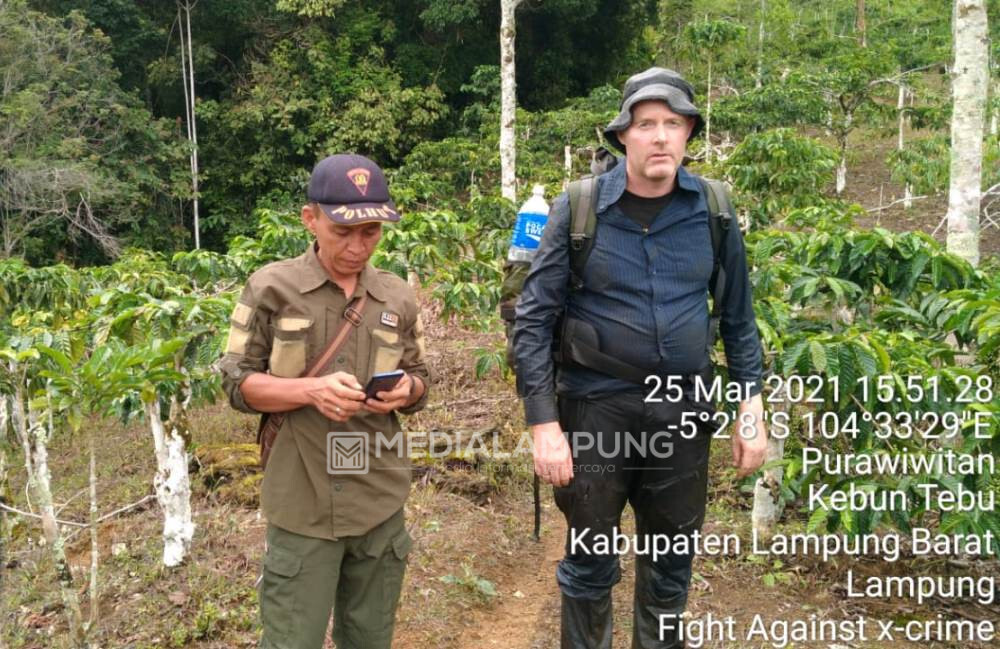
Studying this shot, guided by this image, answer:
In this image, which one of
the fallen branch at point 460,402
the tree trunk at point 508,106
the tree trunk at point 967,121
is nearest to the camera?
the tree trunk at point 967,121

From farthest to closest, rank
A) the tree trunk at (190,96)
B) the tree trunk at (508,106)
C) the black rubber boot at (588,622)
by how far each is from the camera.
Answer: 1. the tree trunk at (190,96)
2. the tree trunk at (508,106)
3. the black rubber boot at (588,622)

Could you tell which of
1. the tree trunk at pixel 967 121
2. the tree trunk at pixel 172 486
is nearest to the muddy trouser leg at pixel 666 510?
the tree trunk at pixel 172 486

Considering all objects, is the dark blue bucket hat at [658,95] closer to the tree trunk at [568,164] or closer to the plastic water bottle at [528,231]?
the plastic water bottle at [528,231]

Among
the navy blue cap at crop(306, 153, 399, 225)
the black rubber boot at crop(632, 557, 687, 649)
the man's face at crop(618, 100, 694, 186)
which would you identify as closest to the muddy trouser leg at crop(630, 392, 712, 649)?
the black rubber boot at crop(632, 557, 687, 649)

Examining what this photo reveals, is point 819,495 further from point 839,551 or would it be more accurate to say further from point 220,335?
point 220,335

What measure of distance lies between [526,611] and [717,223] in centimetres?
171

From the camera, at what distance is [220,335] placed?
287cm

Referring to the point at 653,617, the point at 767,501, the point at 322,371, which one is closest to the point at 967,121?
the point at 767,501

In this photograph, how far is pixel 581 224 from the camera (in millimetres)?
2021

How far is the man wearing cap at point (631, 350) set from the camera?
2014mm

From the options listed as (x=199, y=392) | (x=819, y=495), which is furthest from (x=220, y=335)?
(x=819, y=495)

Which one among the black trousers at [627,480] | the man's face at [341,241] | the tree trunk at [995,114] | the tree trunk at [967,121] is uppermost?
the tree trunk at [995,114]

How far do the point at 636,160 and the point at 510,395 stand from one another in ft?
11.5

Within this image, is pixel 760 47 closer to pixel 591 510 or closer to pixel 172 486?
pixel 172 486
